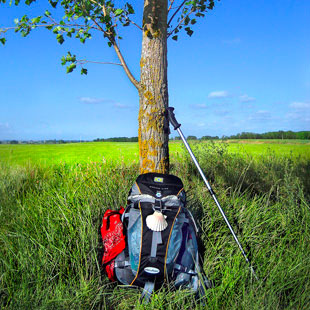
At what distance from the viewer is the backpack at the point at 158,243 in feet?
8.43

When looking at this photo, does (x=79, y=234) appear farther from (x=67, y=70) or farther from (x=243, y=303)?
(x=67, y=70)

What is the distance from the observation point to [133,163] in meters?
5.91

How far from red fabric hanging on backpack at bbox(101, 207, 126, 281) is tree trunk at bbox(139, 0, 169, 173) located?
98 centimetres

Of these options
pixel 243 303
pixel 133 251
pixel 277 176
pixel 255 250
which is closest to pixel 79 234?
pixel 133 251

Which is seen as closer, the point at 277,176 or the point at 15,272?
the point at 15,272

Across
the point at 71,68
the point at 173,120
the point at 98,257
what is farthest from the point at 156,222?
the point at 71,68

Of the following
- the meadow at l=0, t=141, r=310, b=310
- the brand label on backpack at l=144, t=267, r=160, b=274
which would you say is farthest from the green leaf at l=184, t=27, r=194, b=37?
the brand label on backpack at l=144, t=267, r=160, b=274

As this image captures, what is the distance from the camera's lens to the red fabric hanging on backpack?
2.73 metres

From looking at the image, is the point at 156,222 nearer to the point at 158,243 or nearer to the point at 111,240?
the point at 158,243

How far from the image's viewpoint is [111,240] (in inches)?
112

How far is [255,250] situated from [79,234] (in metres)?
1.98

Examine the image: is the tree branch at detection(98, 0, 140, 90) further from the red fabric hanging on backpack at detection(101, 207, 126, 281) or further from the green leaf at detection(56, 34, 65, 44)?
the red fabric hanging on backpack at detection(101, 207, 126, 281)

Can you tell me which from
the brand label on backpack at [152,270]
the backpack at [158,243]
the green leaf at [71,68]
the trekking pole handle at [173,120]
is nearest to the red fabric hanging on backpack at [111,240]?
the backpack at [158,243]

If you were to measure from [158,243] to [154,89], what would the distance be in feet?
6.67
